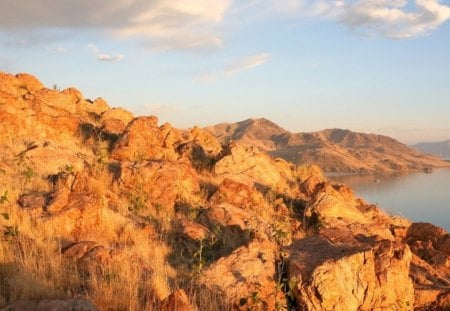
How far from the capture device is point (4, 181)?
32.7 ft

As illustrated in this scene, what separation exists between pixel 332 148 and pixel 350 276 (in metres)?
63.8

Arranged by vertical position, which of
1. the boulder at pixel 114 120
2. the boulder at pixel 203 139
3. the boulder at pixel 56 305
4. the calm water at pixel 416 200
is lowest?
the calm water at pixel 416 200

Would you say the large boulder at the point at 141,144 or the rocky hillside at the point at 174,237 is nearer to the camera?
the rocky hillside at the point at 174,237

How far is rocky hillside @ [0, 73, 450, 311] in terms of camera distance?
608cm

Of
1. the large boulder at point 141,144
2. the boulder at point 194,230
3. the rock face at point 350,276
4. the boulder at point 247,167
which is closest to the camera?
the rock face at point 350,276

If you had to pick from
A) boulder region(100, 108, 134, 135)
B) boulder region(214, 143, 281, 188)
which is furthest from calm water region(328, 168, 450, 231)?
boulder region(100, 108, 134, 135)

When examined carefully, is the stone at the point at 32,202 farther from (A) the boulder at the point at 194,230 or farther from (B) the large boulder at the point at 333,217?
(B) the large boulder at the point at 333,217

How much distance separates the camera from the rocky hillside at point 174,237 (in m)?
6.08

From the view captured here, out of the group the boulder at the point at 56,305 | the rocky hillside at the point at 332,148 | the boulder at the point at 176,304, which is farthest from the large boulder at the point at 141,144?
the rocky hillside at the point at 332,148

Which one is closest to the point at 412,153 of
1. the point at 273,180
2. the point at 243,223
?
the point at 273,180

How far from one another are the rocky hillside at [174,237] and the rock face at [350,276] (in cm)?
2

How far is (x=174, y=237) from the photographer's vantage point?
8875 millimetres

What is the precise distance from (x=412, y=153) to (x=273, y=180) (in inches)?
3439

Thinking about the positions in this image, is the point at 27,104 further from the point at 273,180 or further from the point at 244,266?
the point at 244,266
